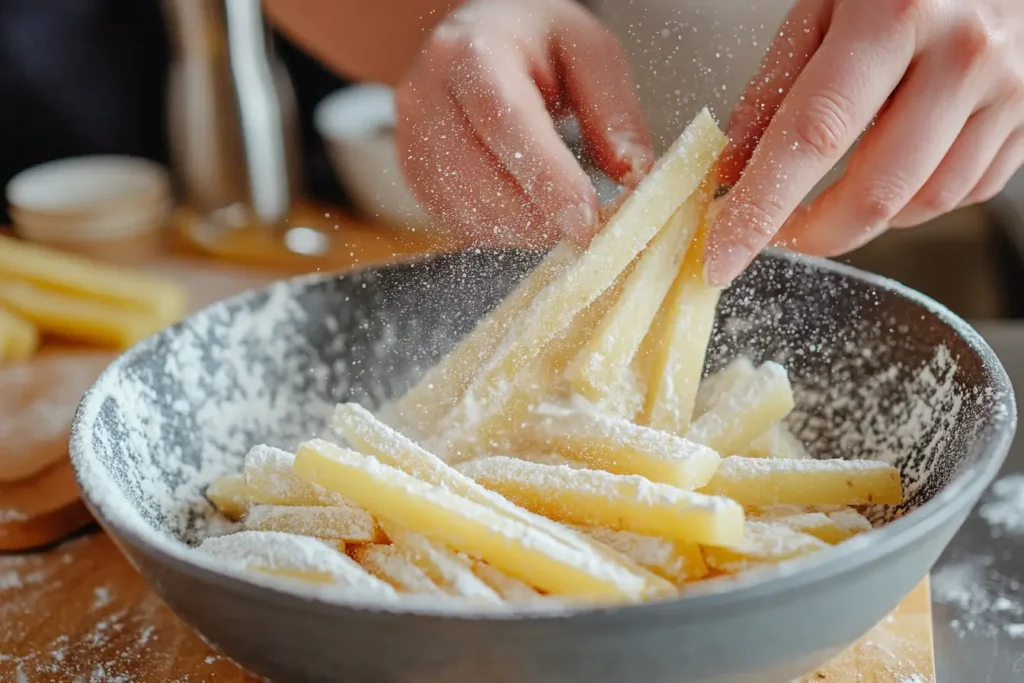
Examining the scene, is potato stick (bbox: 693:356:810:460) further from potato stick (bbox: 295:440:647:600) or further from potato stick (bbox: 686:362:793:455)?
potato stick (bbox: 295:440:647:600)

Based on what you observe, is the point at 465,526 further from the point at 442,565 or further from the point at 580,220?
the point at 580,220

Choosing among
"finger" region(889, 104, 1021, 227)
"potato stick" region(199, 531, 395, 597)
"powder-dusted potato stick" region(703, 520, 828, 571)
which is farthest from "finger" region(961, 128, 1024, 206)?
"potato stick" region(199, 531, 395, 597)

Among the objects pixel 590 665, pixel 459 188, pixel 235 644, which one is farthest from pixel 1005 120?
pixel 235 644

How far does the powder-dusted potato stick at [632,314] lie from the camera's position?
88 cm

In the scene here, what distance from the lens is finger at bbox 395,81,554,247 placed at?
93 centimetres

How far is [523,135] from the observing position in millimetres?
892

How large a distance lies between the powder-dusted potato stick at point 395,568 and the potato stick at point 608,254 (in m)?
0.19

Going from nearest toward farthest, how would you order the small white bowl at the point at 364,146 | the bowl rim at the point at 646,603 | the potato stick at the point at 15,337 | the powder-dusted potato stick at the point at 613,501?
the bowl rim at the point at 646,603
the powder-dusted potato stick at the point at 613,501
the potato stick at the point at 15,337
the small white bowl at the point at 364,146

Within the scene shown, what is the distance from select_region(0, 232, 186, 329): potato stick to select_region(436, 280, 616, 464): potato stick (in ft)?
2.62

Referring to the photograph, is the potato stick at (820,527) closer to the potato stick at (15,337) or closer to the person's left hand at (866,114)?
the person's left hand at (866,114)

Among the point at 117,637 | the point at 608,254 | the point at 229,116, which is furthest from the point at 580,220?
the point at 229,116

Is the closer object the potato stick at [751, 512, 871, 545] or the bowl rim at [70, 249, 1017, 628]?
the bowl rim at [70, 249, 1017, 628]

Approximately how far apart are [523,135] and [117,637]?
0.57 m

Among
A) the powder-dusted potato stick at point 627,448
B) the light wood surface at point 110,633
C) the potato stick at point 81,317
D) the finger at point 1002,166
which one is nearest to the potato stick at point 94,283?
the potato stick at point 81,317
